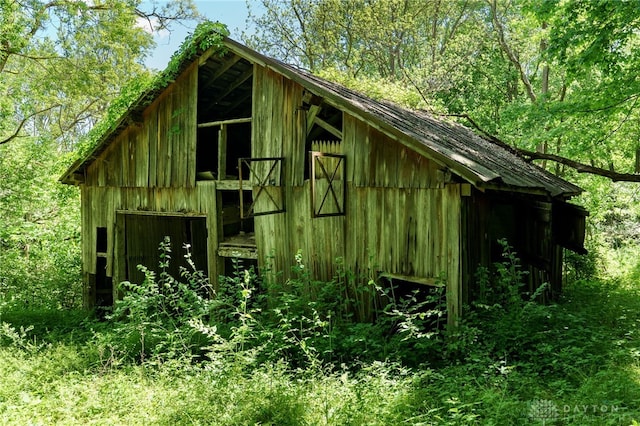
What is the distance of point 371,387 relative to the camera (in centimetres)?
557

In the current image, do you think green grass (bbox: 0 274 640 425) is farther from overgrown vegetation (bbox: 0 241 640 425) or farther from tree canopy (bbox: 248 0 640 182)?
tree canopy (bbox: 248 0 640 182)

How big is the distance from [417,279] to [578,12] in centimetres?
679

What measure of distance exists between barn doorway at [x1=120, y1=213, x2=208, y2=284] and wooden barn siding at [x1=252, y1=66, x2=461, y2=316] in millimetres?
3145

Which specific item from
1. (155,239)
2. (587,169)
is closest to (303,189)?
(155,239)

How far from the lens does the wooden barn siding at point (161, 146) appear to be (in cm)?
1041

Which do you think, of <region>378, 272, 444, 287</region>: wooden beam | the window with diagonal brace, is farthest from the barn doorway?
<region>378, 272, 444, 287</region>: wooden beam

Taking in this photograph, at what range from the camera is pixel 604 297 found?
1171cm

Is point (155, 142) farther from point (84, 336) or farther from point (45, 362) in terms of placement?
point (45, 362)

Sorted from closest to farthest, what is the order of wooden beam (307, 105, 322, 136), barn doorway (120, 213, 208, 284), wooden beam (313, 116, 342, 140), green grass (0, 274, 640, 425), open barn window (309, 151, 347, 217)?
1. green grass (0, 274, 640, 425)
2. open barn window (309, 151, 347, 217)
3. wooden beam (313, 116, 342, 140)
4. wooden beam (307, 105, 322, 136)
5. barn doorway (120, 213, 208, 284)

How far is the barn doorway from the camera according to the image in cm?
1193

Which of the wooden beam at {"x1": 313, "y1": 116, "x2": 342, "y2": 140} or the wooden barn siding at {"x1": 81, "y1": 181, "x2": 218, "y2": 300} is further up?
the wooden beam at {"x1": 313, "y1": 116, "x2": 342, "y2": 140}

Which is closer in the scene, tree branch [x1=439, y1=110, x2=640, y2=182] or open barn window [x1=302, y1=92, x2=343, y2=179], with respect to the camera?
open barn window [x1=302, y1=92, x2=343, y2=179]

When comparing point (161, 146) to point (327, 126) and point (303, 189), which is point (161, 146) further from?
point (327, 126)

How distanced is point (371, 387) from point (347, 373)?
0.37 metres
